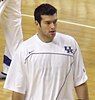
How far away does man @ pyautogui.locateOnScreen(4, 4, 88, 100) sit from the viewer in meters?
3.15

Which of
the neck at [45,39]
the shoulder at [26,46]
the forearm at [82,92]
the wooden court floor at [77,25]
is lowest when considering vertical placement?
the wooden court floor at [77,25]

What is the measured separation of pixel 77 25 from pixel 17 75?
613 cm

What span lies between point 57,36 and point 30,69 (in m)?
0.31

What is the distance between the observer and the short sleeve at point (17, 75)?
3.19 meters

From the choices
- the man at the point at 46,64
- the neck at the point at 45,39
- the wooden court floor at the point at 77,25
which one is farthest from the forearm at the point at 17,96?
the wooden court floor at the point at 77,25

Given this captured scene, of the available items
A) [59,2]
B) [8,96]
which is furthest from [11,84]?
[59,2]

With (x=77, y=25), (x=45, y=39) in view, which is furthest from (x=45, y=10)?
(x=77, y=25)

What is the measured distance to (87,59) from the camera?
6980mm

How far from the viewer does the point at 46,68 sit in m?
3.15

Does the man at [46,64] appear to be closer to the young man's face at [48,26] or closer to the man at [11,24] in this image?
the young man's face at [48,26]

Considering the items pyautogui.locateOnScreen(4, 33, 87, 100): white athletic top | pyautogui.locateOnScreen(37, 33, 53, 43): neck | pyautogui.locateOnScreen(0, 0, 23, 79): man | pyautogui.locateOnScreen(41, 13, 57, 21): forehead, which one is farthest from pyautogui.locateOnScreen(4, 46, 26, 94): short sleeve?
pyautogui.locateOnScreen(0, 0, 23, 79): man

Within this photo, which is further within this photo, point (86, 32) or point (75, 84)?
point (86, 32)

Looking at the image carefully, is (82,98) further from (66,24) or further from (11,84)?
(66,24)

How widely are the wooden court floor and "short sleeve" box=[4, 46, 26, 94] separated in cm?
218
